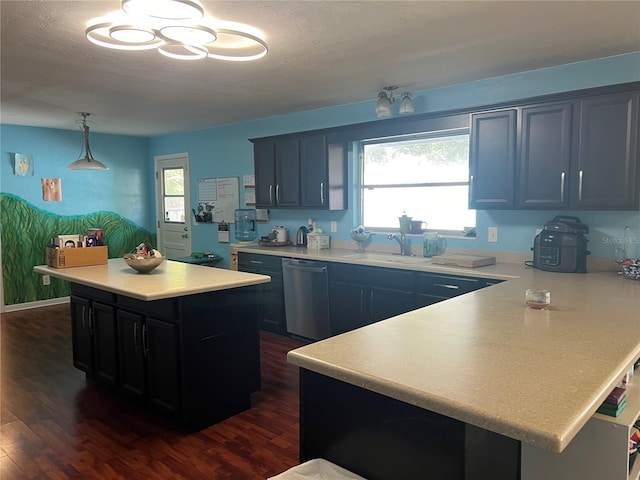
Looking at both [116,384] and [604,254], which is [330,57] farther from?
[116,384]

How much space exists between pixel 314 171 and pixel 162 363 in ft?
8.23

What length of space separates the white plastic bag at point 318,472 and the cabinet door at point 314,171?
332 centimetres

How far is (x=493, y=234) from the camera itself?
3.73 meters

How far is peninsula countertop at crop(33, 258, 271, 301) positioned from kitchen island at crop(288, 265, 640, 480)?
4.25ft

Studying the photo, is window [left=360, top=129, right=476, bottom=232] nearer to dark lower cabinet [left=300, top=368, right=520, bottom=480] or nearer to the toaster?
the toaster

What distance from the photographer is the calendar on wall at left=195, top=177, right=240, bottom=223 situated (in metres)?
5.92

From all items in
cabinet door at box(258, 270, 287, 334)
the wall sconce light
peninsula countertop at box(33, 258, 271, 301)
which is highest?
the wall sconce light

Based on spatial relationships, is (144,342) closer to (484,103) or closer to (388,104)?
(388,104)

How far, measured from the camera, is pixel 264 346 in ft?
14.4

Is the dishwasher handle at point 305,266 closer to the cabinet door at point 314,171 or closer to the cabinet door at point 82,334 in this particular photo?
the cabinet door at point 314,171

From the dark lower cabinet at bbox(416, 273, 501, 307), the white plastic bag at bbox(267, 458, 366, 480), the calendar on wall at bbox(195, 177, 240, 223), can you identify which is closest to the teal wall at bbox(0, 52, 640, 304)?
the calendar on wall at bbox(195, 177, 240, 223)

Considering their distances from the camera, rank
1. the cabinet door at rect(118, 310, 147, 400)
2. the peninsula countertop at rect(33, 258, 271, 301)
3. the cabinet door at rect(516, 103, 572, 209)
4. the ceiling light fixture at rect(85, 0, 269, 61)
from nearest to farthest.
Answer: the ceiling light fixture at rect(85, 0, 269, 61)
the peninsula countertop at rect(33, 258, 271, 301)
the cabinet door at rect(118, 310, 147, 400)
the cabinet door at rect(516, 103, 572, 209)

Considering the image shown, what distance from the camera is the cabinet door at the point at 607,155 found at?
284cm

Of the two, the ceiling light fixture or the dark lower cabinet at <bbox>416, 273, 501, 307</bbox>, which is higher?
the ceiling light fixture
